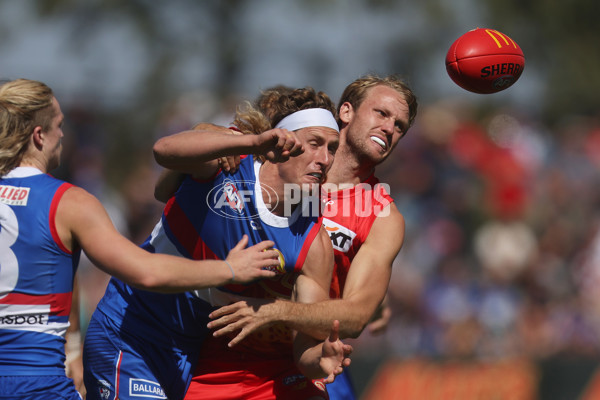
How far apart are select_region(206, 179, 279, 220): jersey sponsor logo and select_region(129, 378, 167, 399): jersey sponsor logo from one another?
103 cm

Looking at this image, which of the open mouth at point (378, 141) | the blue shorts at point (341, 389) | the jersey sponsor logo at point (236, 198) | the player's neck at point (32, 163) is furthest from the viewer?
the blue shorts at point (341, 389)

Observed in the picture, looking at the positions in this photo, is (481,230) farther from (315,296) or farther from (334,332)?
(334,332)

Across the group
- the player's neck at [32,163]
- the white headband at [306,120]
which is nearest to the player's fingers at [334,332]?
the white headband at [306,120]

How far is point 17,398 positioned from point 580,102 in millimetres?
13904

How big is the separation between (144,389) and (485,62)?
9.38 feet

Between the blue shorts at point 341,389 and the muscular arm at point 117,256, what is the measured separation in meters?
2.11

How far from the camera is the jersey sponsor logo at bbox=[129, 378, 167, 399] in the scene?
4594mm

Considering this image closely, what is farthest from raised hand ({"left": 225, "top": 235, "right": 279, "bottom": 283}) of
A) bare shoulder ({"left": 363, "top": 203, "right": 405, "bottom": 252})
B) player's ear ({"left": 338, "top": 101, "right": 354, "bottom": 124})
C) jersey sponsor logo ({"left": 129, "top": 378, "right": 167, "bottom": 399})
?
player's ear ({"left": 338, "top": 101, "right": 354, "bottom": 124})

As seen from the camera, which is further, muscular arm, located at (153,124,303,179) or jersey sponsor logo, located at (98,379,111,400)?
jersey sponsor logo, located at (98,379,111,400)

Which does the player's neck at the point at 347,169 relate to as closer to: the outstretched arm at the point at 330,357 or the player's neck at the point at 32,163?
the outstretched arm at the point at 330,357

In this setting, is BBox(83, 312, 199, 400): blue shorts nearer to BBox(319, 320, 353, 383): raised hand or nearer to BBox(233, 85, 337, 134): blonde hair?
BBox(319, 320, 353, 383): raised hand

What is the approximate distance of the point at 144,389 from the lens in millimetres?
4609

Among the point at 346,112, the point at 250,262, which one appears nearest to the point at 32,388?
the point at 250,262

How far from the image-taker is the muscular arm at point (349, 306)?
429 centimetres
